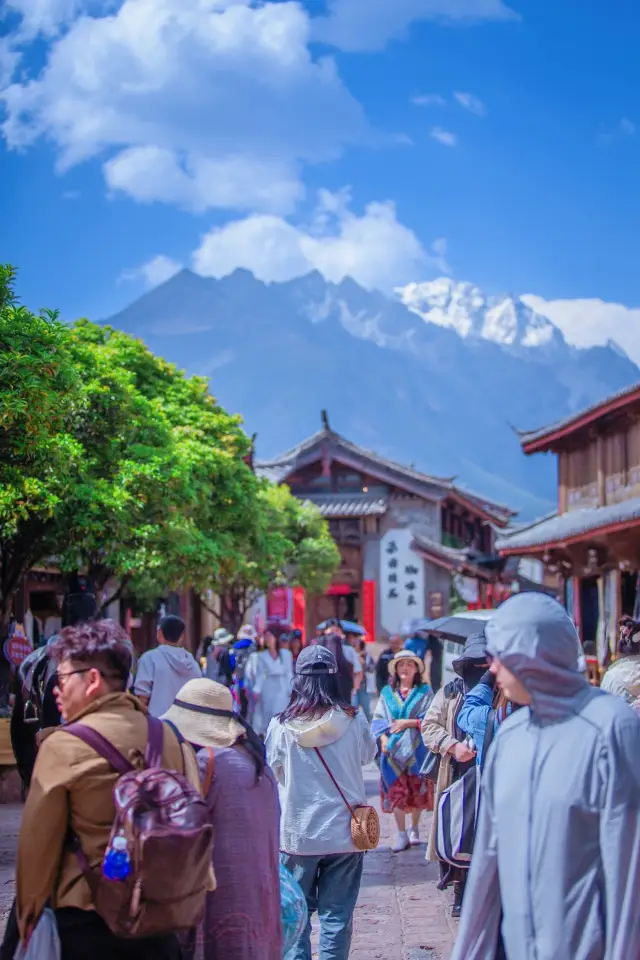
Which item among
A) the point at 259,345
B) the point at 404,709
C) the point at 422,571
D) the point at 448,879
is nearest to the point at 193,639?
the point at 422,571

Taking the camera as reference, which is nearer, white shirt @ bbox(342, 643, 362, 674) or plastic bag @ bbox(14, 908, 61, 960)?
plastic bag @ bbox(14, 908, 61, 960)

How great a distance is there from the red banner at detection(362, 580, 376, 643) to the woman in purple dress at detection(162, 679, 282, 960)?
116ft

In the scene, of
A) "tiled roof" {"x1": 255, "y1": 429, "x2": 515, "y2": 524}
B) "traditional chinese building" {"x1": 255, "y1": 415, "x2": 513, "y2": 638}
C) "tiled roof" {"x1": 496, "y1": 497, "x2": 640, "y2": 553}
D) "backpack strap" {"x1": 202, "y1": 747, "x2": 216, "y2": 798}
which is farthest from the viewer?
"tiled roof" {"x1": 255, "y1": 429, "x2": 515, "y2": 524}

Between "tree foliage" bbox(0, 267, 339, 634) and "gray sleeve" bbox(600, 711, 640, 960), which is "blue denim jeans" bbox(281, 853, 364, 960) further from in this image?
"tree foliage" bbox(0, 267, 339, 634)

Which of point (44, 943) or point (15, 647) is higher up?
point (15, 647)

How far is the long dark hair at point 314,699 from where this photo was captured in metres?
5.71

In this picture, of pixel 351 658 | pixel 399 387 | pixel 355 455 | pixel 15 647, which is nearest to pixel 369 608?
pixel 355 455

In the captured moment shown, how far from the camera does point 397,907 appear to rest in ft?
25.3

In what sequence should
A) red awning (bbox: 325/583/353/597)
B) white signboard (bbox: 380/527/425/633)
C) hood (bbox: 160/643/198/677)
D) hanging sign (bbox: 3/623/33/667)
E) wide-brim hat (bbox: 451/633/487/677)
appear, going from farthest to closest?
red awning (bbox: 325/583/353/597) → white signboard (bbox: 380/527/425/633) → hanging sign (bbox: 3/623/33/667) → hood (bbox: 160/643/198/677) → wide-brim hat (bbox: 451/633/487/677)

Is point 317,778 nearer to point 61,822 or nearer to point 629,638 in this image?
point 61,822

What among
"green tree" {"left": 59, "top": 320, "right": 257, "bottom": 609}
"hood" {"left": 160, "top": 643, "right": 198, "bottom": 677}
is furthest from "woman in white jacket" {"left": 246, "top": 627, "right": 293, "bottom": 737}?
"hood" {"left": 160, "top": 643, "right": 198, "bottom": 677}

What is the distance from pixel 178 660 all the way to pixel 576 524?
39.5ft

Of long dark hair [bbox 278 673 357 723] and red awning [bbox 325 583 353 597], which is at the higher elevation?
red awning [bbox 325 583 353 597]

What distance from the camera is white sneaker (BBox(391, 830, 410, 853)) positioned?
9.72 m
